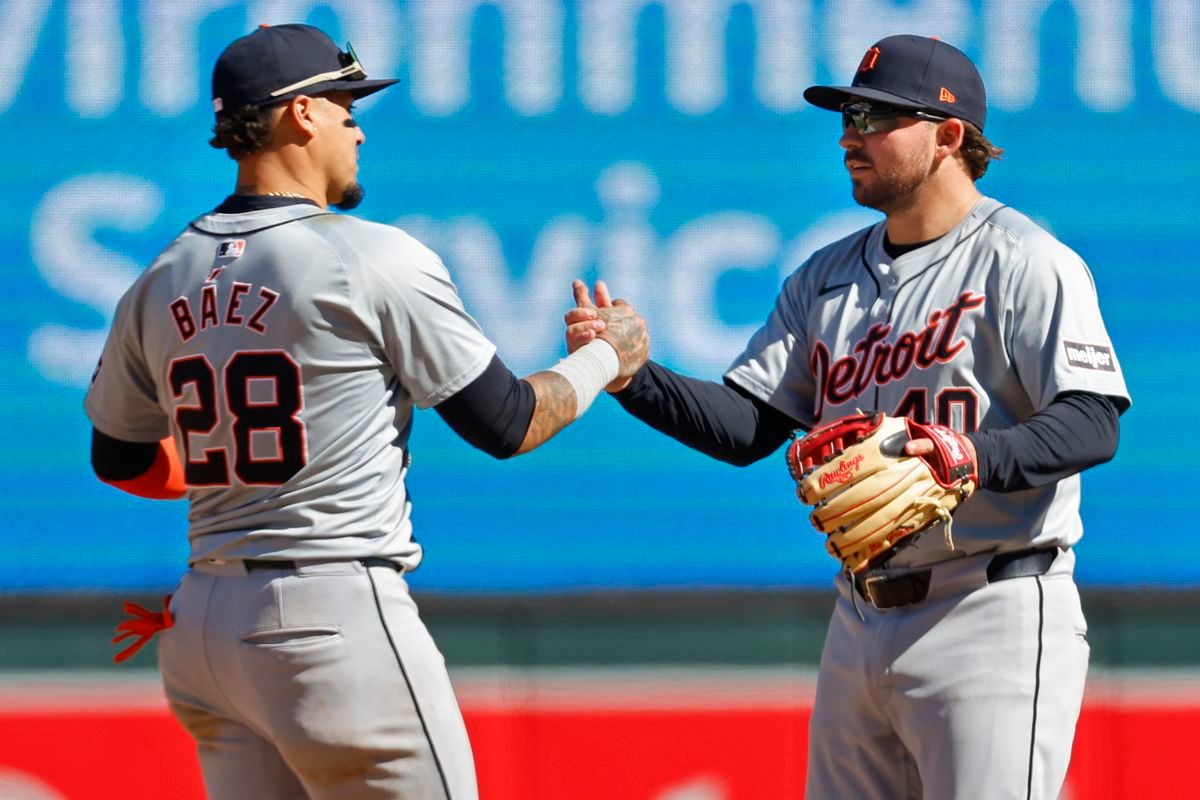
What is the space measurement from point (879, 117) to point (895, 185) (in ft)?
0.44

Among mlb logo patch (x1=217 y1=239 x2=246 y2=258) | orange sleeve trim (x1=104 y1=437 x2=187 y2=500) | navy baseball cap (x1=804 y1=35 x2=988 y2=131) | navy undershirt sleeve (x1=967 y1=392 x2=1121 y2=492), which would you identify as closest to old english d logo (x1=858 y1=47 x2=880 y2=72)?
navy baseball cap (x1=804 y1=35 x2=988 y2=131)

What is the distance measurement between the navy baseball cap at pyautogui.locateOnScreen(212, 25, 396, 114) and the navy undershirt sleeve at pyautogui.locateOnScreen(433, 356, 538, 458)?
1.88 feet

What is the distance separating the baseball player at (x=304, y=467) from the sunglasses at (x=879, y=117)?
2.83ft

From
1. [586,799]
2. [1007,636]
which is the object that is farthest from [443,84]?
[1007,636]

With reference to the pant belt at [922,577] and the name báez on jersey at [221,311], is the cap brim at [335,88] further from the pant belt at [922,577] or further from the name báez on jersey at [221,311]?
the pant belt at [922,577]

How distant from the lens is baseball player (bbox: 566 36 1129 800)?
102 inches

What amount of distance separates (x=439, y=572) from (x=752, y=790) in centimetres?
105

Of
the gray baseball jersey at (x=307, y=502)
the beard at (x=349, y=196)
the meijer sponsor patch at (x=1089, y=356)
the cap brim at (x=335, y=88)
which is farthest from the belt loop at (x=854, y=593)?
the cap brim at (x=335, y=88)

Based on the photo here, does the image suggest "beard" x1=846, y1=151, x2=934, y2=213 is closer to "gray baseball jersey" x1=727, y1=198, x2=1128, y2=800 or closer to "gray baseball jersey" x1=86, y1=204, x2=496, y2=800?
"gray baseball jersey" x1=727, y1=198, x2=1128, y2=800

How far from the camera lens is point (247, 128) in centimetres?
259

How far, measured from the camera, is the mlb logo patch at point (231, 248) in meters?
2.48

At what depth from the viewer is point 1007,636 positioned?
2639 mm

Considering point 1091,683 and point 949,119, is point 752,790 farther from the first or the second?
point 949,119

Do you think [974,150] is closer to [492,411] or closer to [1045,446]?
[1045,446]
